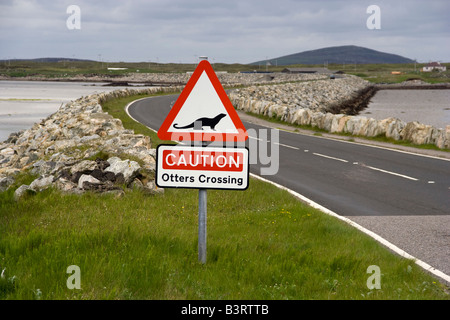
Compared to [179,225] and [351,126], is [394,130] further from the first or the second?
[179,225]

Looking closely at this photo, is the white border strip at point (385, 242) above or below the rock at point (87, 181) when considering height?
below

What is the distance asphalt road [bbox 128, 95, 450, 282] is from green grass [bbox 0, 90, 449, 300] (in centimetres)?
107

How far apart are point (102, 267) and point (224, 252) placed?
167 cm

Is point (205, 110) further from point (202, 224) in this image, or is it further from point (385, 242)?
point (385, 242)

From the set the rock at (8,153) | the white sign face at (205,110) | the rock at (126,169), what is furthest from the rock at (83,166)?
the rock at (8,153)

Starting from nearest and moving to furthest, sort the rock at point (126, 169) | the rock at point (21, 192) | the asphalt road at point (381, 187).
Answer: the asphalt road at point (381, 187)
the rock at point (21, 192)
the rock at point (126, 169)

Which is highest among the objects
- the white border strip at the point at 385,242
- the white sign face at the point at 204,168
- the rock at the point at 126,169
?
the white sign face at the point at 204,168

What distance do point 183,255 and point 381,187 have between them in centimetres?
804

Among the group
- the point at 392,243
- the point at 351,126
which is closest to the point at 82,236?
the point at 392,243

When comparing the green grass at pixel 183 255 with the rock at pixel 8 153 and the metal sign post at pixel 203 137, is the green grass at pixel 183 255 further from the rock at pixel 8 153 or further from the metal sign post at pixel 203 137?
the rock at pixel 8 153

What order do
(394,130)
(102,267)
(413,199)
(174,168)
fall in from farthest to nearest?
(394,130) → (413,199) → (174,168) → (102,267)

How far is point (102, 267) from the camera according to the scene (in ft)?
17.0

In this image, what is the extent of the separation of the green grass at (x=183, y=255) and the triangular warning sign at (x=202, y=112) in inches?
61.6

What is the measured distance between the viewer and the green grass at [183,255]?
16.2 feet
